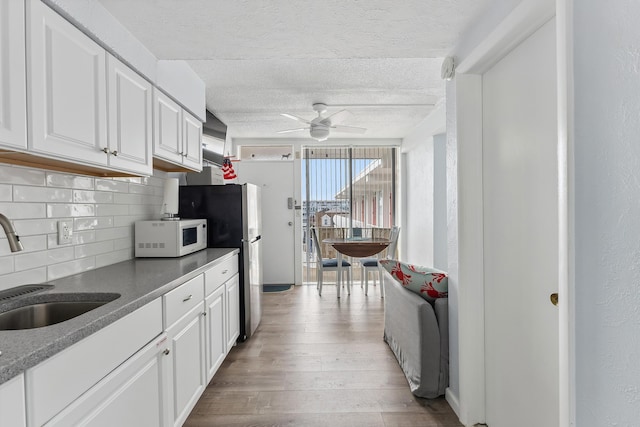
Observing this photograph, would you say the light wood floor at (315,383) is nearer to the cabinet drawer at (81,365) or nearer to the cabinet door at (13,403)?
the cabinet drawer at (81,365)

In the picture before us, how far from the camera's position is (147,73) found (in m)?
2.10

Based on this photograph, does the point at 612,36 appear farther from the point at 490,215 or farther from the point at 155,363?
the point at 155,363

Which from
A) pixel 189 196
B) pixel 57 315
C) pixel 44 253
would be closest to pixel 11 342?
pixel 57 315

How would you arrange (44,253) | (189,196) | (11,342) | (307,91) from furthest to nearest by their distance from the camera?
(307,91), (189,196), (44,253), (11,342)

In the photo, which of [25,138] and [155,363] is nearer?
[25,138]

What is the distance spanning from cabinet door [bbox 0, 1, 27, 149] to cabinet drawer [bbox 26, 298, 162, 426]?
70cm

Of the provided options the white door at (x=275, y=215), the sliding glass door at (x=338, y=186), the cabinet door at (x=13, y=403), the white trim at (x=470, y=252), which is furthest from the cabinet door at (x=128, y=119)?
the sliding glass door at (x=338, y=186)

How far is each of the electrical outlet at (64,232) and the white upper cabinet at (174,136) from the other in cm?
63

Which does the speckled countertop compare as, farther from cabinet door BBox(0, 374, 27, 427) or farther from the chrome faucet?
the chrome faucet

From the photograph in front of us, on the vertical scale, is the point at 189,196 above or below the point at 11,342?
above

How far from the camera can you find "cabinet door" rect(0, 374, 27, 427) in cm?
81

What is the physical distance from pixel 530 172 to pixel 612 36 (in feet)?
2.36

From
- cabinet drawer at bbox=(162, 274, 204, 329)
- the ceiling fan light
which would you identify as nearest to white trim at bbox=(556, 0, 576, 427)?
cabinet drawer at bbox=(162, 274, 204, 329)

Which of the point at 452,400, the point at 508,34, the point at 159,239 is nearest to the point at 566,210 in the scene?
the point at 508,34
